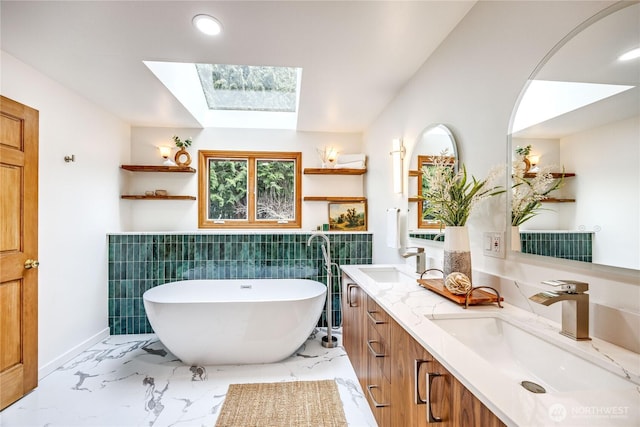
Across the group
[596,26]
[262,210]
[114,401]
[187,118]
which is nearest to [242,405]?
[114,401]

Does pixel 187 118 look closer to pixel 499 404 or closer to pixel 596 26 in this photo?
pixel 596 26

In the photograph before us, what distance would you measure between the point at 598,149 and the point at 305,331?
7.27 feet

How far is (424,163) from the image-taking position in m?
2.09

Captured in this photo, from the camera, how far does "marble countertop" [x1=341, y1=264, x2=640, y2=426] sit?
1.94ft

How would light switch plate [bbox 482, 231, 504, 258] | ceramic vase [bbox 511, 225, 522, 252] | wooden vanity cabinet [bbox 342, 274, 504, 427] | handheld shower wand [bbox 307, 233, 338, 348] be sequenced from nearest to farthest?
1. wooden vanity cabinet [bbox 342, 274, 504, 427]
2. ceramic vase [bbox 511, 225, 522, 252]
3. light switch plate [bbox 482, 231, 504, 258]
4. handheld shower wand [bbox 307, 233, 338, 348]

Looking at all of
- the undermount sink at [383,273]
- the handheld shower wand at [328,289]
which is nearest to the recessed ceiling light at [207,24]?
the undermount sink at [383,273]

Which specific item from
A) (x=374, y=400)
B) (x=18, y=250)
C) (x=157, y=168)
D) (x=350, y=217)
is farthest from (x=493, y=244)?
(x=157, y=168)

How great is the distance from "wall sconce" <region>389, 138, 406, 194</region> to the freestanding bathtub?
117cm

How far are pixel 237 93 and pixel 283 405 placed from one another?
10.2 ft

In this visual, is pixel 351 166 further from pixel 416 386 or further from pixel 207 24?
pixel 416 386

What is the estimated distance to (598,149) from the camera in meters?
0.93

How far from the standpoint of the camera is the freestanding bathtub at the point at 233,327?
2301mm

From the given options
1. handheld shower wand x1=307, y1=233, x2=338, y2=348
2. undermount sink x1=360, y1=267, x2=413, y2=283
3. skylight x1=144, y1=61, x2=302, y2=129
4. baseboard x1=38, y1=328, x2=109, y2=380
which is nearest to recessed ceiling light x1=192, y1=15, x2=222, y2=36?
skylight x1=144, y1=61, x2=302, y2=129

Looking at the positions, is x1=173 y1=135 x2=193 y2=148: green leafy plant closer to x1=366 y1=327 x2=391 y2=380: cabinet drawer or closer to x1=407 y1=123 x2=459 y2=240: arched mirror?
x1=407 y1=123 x2=459 y2=240: arched mirror
